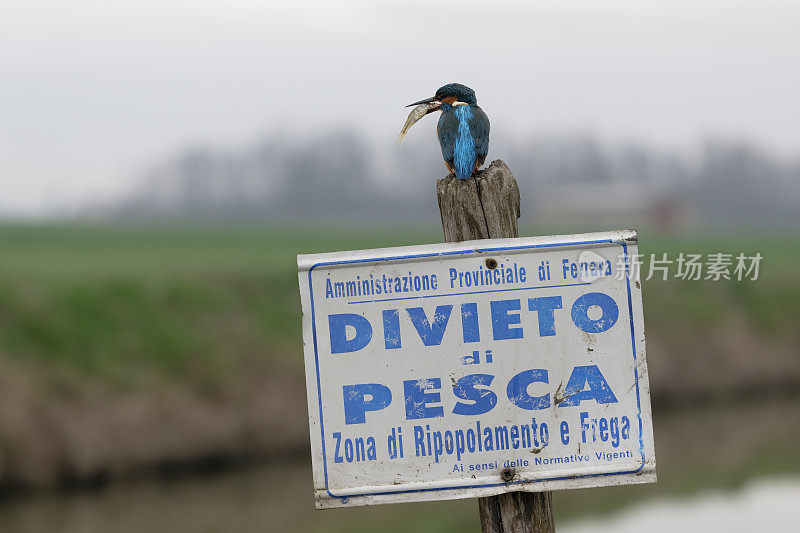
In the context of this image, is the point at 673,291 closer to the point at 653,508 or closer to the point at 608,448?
the point at 653,508

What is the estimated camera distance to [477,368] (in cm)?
303

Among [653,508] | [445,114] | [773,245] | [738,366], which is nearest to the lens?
[445,114]

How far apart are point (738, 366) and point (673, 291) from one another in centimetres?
365

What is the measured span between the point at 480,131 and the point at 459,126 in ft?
0.25

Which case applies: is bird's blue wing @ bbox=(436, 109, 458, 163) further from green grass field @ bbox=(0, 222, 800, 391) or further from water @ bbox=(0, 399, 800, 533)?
green grass field @ bbox=(0, 222, 800, 391)

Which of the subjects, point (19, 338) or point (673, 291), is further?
point (673, 291)

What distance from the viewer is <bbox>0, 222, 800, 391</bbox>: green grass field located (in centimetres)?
1741

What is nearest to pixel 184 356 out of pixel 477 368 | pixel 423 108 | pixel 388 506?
pixel 388 506

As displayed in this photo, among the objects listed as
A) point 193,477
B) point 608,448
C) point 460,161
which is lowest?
point 193,477

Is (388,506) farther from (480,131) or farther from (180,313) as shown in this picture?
(480,131)

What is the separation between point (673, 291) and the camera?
958 inches

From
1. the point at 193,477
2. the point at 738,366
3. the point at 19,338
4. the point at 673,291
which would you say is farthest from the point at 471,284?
the point at 673,291

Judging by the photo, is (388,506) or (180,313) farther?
(180,313)

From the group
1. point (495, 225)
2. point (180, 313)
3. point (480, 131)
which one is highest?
point (180, 313)
